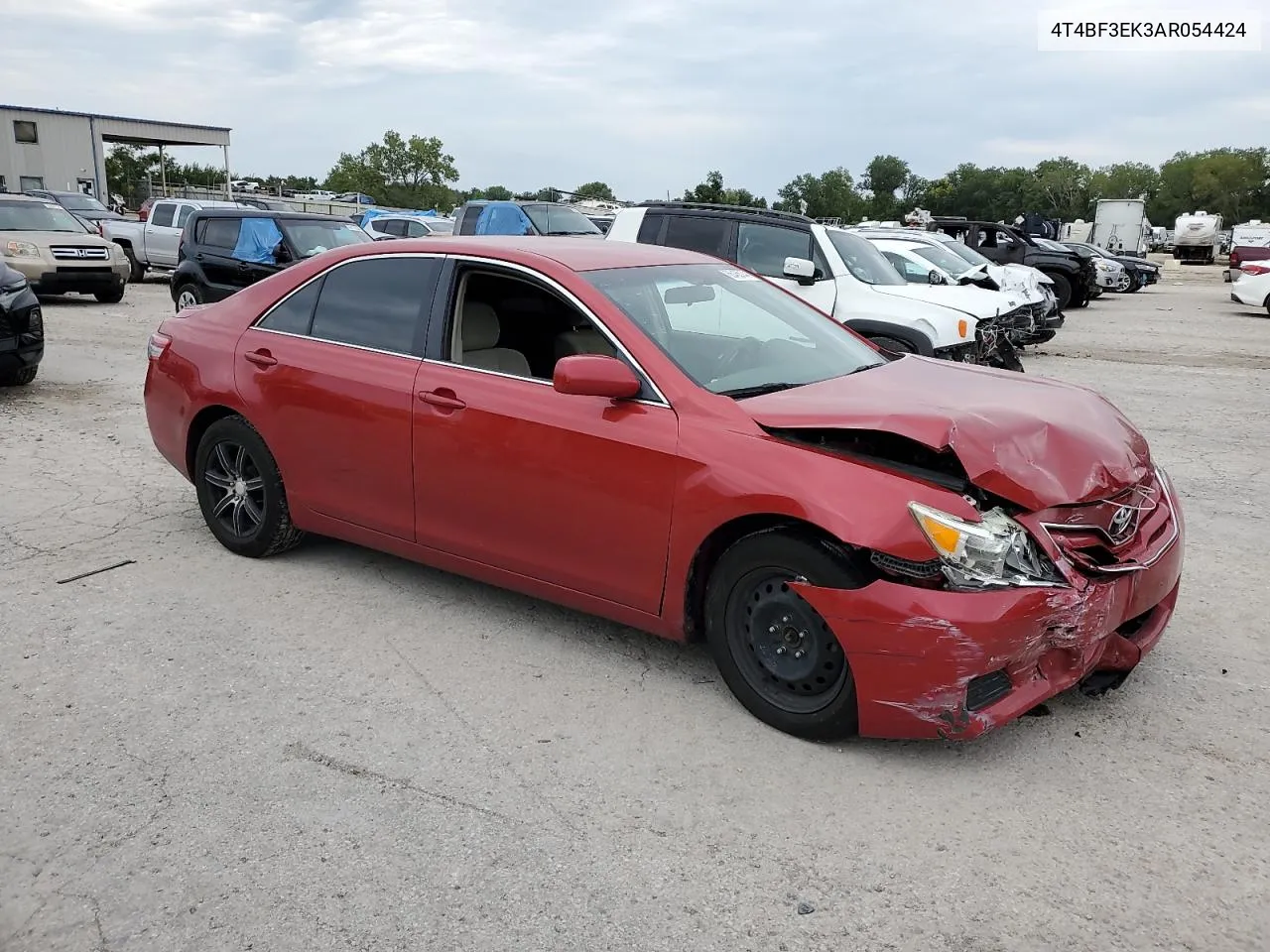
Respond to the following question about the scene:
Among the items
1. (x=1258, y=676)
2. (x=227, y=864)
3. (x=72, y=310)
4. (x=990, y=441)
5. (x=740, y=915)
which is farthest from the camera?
(x=72, y=310)

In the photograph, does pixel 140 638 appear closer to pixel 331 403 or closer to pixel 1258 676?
pixel 331 403

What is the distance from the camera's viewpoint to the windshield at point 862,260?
1030 centimetres

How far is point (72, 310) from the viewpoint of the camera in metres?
16.9

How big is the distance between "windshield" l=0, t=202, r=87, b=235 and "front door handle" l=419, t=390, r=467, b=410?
50.1ft

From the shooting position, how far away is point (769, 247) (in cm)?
1016

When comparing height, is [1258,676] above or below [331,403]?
below

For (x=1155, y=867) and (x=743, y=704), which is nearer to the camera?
(x=1155, y=867)

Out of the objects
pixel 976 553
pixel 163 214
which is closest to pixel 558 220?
pixel 163 214

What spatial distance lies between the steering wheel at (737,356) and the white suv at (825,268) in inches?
207

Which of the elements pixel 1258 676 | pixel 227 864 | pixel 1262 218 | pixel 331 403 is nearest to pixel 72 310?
pixel 331 403

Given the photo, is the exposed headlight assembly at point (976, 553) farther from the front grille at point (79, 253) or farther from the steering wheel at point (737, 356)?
the front grille at point (79, 253)

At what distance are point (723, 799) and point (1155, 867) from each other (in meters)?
1.23

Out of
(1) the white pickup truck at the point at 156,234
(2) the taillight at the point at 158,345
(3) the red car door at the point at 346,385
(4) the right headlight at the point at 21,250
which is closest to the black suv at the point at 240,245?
(4) the right headlight at the point at 21,250

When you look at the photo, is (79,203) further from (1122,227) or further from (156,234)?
(1122,227)
